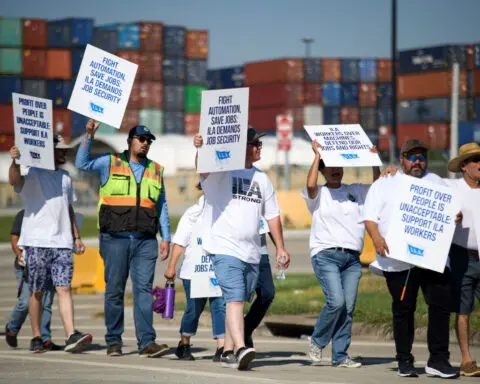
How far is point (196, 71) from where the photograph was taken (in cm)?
10162

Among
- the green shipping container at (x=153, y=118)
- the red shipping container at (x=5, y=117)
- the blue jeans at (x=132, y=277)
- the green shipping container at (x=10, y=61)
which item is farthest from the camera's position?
the green shipping container at (x=153, y=118)

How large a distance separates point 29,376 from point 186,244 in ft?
7.24

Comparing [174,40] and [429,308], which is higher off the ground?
[174,40]

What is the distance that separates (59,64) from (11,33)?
412 centimetres

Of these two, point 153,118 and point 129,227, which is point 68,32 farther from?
point 129,227

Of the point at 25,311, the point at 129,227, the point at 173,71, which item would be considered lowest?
the point at 25,311

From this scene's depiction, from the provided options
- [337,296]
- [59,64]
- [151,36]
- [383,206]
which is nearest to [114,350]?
[337,296]

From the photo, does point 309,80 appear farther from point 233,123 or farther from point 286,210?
point 233,123

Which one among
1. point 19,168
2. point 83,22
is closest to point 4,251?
point 19,168

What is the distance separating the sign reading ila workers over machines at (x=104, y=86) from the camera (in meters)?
11.2

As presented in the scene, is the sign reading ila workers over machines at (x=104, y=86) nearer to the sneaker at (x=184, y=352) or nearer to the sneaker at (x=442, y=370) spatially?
the sneaker at (x=184, y=352)

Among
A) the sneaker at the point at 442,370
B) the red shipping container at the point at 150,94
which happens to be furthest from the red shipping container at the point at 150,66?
the sneaker at the point at 442,370

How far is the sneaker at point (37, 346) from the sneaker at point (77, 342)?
26cm

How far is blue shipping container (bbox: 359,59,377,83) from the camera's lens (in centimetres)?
10588
